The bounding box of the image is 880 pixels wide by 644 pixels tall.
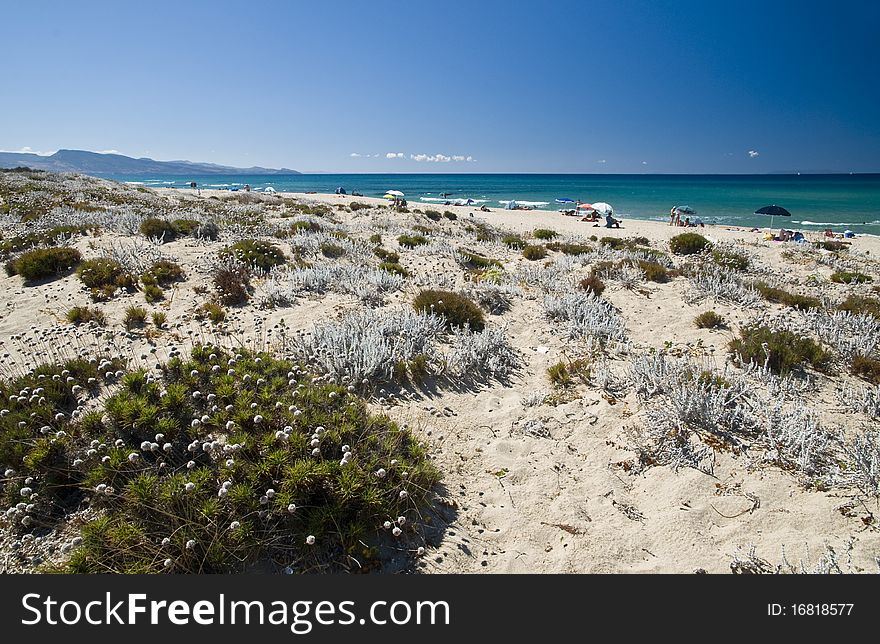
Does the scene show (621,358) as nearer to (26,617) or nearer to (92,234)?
(26,617)

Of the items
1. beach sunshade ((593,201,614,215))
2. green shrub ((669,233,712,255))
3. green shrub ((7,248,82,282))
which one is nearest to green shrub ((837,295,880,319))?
green shrub ((669,233,712,255))

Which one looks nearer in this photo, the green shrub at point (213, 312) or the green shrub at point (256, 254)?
the green shrub at point (213, 312)

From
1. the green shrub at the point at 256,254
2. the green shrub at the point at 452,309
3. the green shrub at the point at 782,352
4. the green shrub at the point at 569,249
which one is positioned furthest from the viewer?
the green shrub at the point at 569,249

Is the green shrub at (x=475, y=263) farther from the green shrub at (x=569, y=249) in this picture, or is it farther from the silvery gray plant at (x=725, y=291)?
the silvery gray plant at (x=725, y=291)

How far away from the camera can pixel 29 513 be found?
10.9ft

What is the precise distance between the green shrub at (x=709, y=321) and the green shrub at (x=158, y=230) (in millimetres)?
14789

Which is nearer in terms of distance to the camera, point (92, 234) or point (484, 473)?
point (484, 473)

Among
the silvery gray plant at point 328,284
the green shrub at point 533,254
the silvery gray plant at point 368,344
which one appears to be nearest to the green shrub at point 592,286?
the green shrub at point 533,254

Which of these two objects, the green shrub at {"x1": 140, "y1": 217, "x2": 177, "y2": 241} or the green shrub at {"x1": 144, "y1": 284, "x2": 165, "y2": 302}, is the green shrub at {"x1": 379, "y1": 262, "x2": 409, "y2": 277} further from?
the green shrub at {"x1": 140, "y1": 217, "x2": 177, "y2": 241}

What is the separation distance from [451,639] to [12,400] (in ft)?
16.5

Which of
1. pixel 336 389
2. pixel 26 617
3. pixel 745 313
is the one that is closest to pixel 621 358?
pixel 745 313

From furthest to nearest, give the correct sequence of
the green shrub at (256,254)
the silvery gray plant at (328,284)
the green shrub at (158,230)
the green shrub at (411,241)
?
the green shrub at (411,241)
the green shrub at (158,230)
the green shrub at (256,254)
the silvery gray plant at (328,284)

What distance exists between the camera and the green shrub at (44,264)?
9320 millimetres

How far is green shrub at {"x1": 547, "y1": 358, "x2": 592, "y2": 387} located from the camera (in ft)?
19.5
